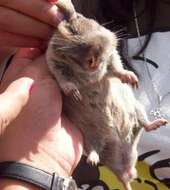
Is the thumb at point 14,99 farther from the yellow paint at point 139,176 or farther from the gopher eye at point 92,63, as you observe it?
the yellow paint at point 139,176

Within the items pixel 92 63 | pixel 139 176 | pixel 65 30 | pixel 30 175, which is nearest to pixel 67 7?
pixel 65 30

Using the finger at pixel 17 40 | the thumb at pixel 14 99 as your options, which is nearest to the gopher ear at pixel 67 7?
the finger at pixel 17 40

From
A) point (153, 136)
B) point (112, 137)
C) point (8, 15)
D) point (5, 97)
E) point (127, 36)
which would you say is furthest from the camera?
point (127, 36)

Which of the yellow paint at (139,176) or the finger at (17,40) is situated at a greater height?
the finger at (17,40)

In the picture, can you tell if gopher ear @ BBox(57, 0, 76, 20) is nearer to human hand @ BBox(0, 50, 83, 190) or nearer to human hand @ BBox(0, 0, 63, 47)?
human hand @ BBox(0, 0, 63, 47)

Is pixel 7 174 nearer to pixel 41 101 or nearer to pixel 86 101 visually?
pixel 41 101

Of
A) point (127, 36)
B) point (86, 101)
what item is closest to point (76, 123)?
point (86, 101)

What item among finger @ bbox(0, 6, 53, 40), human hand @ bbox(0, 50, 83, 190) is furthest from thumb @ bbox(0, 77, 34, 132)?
finger @ bbox(0, 6, 53, 40)
